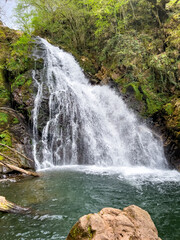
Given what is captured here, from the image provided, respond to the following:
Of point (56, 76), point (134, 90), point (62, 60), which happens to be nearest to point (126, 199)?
point (134, 90)

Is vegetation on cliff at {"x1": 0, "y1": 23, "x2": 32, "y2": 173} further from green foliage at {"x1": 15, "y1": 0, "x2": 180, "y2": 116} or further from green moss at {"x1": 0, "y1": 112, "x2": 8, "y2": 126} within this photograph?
green foliage at {"x1": 15, "y1": 0, "x2": 180, "y2": 116}

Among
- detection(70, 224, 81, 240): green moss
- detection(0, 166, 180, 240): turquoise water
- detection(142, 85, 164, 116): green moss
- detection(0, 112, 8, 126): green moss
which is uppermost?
detection(142, 85, 164, 116): green moss

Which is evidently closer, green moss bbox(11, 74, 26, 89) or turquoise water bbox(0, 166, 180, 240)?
turquoise water bbox(0, 166, 180, 240)

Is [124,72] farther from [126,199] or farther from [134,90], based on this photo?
[126,199]

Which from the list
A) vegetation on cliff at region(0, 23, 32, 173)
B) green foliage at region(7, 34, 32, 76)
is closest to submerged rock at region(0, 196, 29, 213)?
vegetation on cliff at region(0, 23, 32, 173)

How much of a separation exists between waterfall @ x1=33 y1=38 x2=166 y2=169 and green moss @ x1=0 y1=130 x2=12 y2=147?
1.30 metres

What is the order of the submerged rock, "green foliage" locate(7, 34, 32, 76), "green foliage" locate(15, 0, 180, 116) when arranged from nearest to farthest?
1. the submerged rock
2. "green foliage" locate(15, 0, 180, 116)
3. "green foliage" locate(7, 34, 32, 76)

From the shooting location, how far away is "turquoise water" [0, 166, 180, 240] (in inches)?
137

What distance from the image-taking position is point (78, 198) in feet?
16.3

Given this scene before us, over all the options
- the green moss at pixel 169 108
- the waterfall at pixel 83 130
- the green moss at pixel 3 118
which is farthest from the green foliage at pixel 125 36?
the green moss at pixel 3 118

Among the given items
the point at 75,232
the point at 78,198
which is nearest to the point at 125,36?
the point at 78,198

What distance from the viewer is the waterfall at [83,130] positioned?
9.24 metres

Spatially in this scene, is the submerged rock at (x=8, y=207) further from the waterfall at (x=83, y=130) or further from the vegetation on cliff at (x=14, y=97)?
the waterfall at (x=83, y=130)

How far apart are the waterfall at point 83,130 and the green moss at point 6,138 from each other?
130 cm
